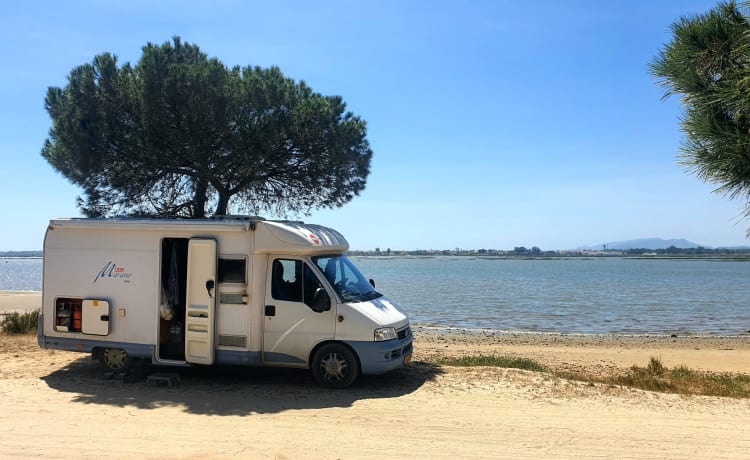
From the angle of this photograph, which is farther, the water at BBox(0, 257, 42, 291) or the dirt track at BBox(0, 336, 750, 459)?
the water at BBox(0, 257, 42, 291)

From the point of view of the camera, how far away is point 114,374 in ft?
28.4

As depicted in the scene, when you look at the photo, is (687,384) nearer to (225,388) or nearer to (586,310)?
(225,388)

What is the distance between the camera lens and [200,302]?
27.4 ft

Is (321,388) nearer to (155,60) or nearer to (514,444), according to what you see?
(514,444)

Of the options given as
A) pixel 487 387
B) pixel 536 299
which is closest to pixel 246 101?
pixel 487 387

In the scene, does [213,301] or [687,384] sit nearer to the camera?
[213,301]

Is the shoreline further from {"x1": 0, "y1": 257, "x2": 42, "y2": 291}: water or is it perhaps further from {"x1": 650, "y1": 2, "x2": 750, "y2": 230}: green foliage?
{"x1": 0, "y1": 257, "x2": 42, "y2": 291}: water

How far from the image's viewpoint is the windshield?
851 centimetres

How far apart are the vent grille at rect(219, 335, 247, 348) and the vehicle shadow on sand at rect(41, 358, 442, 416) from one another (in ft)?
1.99

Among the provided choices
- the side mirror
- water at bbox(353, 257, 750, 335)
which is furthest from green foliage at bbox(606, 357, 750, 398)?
water at bbox(353, 257, 750, 335)

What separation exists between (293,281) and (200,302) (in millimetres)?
1413

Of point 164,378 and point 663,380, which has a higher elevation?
point 164,378

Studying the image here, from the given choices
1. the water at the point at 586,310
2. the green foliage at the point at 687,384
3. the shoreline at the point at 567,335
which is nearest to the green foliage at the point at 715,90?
the green foliage at the point at 687,384

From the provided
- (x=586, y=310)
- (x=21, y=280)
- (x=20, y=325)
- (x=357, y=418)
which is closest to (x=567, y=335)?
(x=586, y=310)
